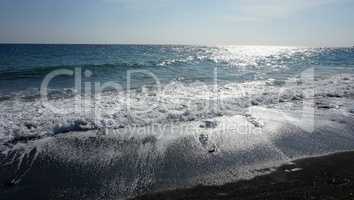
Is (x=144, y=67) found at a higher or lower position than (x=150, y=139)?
higher

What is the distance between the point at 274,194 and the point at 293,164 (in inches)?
53.3

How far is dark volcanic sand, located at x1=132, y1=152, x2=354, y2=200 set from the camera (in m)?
4.18

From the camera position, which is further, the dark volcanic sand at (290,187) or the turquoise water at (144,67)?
the turquoise water at (144,67)

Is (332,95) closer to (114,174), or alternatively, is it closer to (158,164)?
(158,164)

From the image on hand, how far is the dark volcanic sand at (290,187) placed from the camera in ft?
13.7

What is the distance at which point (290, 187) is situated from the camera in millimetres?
4418

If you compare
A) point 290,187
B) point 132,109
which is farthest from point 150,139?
point 290,187

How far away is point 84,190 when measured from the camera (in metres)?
4.47

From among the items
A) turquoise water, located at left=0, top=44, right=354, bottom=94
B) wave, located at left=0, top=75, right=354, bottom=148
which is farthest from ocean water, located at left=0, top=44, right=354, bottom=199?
turquoise water, located at left=0, top=44, right=354, bottom=94

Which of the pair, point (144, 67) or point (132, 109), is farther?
point (144, 67)

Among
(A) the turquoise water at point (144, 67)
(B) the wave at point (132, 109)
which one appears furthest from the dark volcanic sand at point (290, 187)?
(A) the turquoise water at point (144, 67)

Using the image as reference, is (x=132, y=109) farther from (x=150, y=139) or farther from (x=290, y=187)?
(x=290, y=187)

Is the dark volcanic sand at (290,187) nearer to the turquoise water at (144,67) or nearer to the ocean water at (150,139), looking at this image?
the ocean water at (150,139)

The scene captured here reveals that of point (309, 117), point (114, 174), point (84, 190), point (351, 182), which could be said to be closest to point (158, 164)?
point (114, 174)
